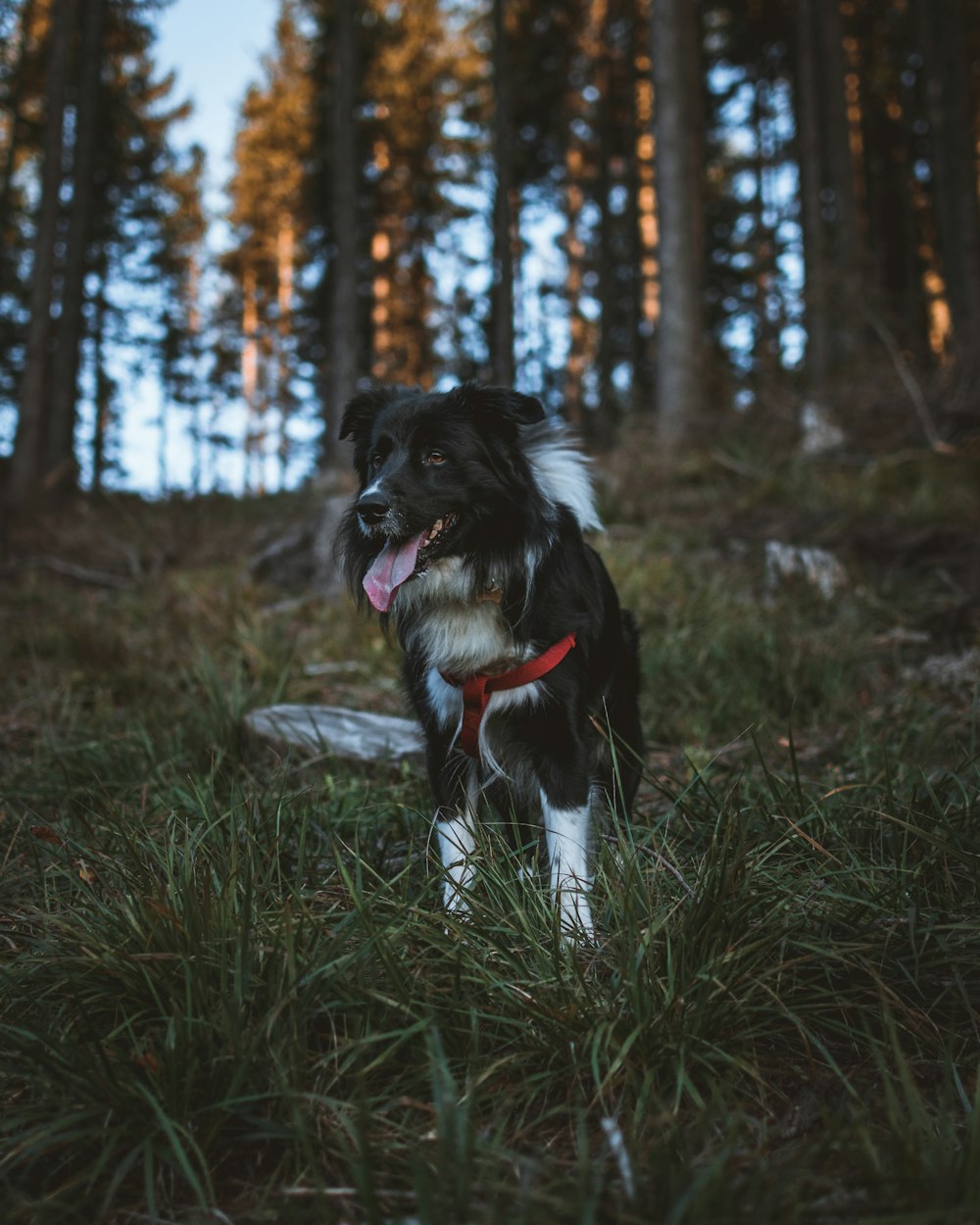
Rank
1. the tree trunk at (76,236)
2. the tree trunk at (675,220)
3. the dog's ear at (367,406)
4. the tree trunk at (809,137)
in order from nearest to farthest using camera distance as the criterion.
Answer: the dog's ear at (367,406)
the tree trunk at (675,220)
the tree trunk at (76,236)
the tree trunk at (809,137)

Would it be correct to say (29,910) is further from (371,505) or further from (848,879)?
(848,879)

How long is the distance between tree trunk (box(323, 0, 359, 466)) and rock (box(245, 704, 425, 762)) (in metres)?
9.01

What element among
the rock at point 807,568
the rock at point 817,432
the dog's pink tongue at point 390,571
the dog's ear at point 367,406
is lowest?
the dog's pink tongue at point 390,571

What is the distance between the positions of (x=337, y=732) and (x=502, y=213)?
46.6ft

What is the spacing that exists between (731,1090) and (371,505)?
1904 mm

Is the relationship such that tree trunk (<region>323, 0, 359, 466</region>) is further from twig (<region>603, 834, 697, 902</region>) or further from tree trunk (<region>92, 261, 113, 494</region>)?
tree trunk (<region>92, 261, 113, 494</region>)

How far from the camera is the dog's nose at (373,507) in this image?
2719 mm

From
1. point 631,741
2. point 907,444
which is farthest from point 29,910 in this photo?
point 907,444

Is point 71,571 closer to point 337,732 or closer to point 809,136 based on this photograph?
point 337,732

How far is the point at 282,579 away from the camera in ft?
26.4

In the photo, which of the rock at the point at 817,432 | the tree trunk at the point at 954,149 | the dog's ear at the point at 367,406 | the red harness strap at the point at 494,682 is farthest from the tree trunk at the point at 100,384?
the red harness strap at the point at 494,682

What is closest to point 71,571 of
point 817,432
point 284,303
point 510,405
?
point 510,405

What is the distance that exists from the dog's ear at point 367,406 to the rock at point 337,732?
1.27 meters

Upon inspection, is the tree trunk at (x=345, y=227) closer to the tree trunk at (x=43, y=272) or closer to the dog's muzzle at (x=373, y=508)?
the tree trunk at (x=43, y=272)
